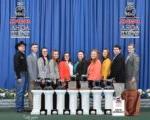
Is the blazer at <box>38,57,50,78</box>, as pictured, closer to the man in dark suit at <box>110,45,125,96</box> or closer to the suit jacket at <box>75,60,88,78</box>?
the suit jacket at <box>75,60,88,78</box>

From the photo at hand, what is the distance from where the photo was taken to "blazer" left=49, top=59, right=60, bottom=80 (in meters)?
14.4

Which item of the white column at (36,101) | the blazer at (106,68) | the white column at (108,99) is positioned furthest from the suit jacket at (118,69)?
the white column at (36,101)

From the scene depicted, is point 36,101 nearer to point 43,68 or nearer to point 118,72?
point 43,68

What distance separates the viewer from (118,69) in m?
14.2

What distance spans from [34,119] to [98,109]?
5.83 ft

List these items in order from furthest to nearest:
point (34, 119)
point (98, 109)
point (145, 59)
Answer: point (145, 59), point (98, 109), point (34, 119)

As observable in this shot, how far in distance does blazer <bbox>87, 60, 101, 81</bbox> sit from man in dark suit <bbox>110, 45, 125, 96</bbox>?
1.11 feet

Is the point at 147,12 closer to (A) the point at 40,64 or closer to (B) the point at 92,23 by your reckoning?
(B) the point at 92,23

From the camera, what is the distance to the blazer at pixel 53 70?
14.4m

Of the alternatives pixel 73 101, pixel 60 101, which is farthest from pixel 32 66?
pixel 73 101

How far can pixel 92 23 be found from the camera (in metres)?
15.8

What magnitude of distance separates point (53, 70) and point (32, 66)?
556 mm

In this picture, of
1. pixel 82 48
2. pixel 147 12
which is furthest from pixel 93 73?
pixel 147 12

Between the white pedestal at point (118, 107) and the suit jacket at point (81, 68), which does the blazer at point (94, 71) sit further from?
the white pedestal at point (118, 107)
